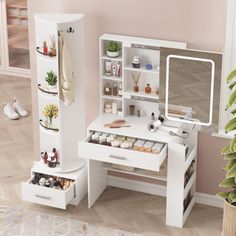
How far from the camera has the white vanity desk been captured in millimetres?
5211

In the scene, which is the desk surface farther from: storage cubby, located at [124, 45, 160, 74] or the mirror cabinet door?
the mirror cabinet door

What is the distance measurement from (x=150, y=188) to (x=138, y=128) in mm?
688

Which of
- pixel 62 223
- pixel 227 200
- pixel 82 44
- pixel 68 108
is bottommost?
pixel 62 223

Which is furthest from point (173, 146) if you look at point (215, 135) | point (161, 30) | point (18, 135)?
point (18, 135)

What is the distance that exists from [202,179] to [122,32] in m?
1.37

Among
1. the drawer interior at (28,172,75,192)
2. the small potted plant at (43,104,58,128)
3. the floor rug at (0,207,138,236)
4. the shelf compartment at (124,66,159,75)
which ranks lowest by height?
the floor rug at (0,207,138,236)

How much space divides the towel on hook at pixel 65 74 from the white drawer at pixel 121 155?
368 mm

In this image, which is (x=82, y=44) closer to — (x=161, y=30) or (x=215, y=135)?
(x=161, y=30)

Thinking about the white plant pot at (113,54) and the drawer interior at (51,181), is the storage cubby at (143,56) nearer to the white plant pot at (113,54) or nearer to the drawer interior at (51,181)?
the white plant pot at (113,54)

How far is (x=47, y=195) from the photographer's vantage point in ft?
18.1

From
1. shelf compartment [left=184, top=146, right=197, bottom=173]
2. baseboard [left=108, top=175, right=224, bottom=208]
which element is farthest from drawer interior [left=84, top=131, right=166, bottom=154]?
baseboard [left=108, top=175, right=224, bottom=208]

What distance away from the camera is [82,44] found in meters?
5.51

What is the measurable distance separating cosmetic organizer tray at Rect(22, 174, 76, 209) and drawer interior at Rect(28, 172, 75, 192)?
51mm

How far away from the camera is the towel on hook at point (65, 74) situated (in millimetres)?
5320
